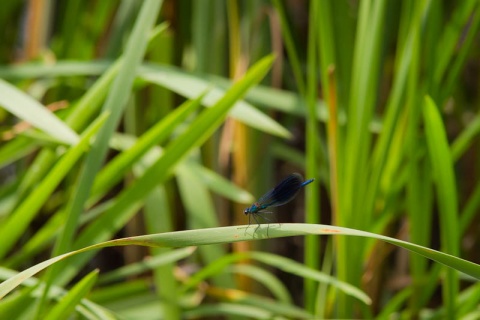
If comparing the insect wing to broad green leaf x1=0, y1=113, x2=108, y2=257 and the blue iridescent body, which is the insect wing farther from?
broad green leaf x1=0, y1=113, x2=108, y2=257

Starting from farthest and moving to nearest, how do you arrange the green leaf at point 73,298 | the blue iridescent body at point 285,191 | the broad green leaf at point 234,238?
the blue iridescent body at point 285,191 < the green leaf at point 73,298 < the broad green leaf at point 234,238

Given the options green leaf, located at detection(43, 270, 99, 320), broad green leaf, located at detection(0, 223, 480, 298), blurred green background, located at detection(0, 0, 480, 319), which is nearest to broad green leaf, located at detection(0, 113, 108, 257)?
blurred green background, located at detection(0, 0, 480, 319)

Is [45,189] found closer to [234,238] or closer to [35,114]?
[35,114]

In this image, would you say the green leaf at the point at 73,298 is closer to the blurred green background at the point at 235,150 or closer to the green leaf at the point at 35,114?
the blurred green background at the point at 235,150

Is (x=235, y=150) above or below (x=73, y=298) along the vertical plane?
above

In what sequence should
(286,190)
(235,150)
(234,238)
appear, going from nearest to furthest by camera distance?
(234,238), (286,190), (235,150)

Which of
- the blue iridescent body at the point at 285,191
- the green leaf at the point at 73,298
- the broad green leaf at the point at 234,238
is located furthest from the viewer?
the blue iridescent body at the point at 285,191

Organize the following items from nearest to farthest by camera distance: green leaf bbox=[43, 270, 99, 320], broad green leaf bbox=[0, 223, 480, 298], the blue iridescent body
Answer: broad green leaf bbox=[0, 223, 480, 298]
green leaf bbox=[43, 270, 99, 320]
the blue iridescent body

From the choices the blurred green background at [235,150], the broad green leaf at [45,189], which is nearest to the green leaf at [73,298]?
the blurred green background at [235,150]

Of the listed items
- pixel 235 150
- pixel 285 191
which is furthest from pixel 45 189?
pixel 235 150
